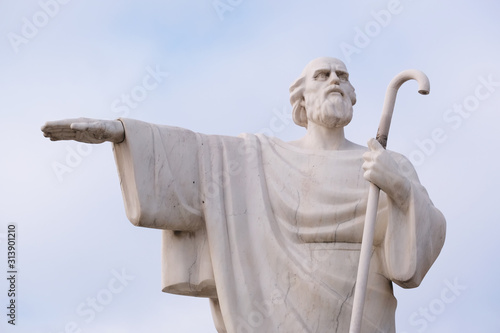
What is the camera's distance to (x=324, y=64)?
1100cm

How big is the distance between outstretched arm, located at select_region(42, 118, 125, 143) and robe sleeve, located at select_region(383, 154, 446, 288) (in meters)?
2.40

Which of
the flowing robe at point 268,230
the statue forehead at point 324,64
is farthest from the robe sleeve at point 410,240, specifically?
the statue forehead at point 324,64

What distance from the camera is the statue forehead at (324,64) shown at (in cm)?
1098

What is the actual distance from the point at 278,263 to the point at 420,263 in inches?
46.1

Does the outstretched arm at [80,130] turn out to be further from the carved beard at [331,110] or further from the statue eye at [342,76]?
the statue eye at [342,76]

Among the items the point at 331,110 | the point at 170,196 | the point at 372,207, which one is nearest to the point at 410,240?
the point at 372,207

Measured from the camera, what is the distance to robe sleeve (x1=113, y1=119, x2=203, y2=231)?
10234 mm

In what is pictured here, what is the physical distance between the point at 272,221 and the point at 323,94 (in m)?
1.25

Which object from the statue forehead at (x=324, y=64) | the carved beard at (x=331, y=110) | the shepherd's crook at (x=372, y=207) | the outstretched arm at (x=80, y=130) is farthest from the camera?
the statue forehead at (x=324, y=64)

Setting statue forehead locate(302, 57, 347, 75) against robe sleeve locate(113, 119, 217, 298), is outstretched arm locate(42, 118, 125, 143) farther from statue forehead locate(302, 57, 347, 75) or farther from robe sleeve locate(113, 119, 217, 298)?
statue forehead locate(302, 57, 347, 75)

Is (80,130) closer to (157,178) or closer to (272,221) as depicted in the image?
(157,178)

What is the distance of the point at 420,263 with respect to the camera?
10227 millimetres

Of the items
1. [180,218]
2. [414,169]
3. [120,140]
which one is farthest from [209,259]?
[414,169]

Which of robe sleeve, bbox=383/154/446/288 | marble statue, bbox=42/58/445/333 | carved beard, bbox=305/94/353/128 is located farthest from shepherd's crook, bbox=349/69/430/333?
carved beard, bbox=305/94/353/128
